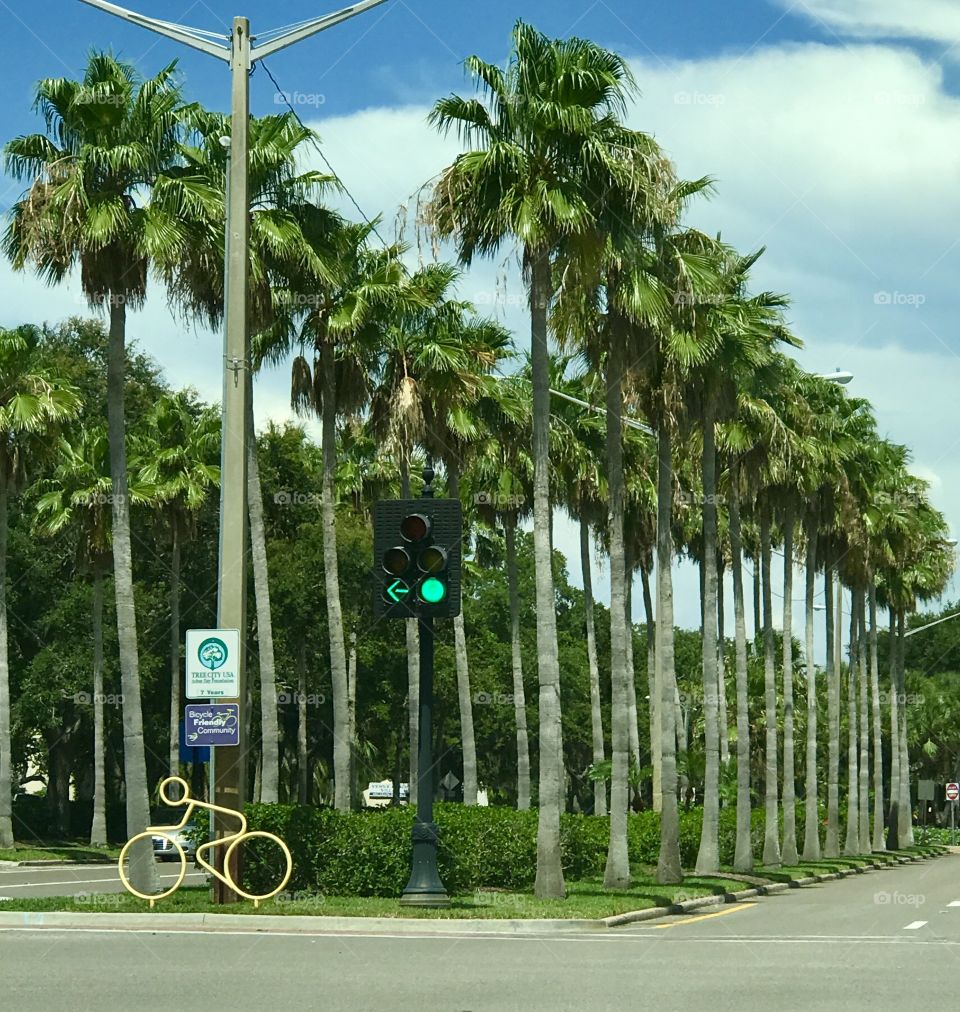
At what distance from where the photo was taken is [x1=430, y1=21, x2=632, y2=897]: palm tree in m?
24.8

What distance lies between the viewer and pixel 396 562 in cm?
1964

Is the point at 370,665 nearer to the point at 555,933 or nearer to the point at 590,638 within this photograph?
the point at 590,638

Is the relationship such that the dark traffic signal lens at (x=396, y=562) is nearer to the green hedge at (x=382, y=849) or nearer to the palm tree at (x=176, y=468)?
the green hedge at (x=382, y=849)

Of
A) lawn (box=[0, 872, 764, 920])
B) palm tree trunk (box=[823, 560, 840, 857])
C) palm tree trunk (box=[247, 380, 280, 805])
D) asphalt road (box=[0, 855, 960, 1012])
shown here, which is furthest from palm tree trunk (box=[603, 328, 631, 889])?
palm tree trunk (box=[823, 560, 840, 857])

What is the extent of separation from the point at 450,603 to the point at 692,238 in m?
14.0

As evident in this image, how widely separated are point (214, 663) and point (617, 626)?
10.8m

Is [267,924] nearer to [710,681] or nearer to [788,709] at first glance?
[710,681]

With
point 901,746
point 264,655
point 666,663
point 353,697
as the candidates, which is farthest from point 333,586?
point 901,746

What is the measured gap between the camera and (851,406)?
53.1 metres

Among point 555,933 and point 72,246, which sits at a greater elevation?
point 72,246

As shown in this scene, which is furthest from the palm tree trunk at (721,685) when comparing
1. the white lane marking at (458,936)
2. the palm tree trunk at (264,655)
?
the white lane marking at (458,936)

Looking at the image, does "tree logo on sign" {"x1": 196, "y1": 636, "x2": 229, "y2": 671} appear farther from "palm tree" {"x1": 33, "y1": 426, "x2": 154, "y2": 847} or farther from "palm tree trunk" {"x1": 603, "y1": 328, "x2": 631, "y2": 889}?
"palm tree" {"x1": 33, "y1": 426, "x2": 154, "y2": 847}

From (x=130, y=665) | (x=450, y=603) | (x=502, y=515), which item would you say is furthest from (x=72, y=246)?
(x=502, y=515)

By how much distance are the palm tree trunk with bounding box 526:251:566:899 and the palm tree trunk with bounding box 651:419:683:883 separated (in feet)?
23.2
